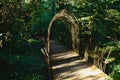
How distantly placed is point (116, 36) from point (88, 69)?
5.19m

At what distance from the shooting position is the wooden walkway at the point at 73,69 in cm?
1404

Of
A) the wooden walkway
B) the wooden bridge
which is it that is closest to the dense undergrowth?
the wooden bridge

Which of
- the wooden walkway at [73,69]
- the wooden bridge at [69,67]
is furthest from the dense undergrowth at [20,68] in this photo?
→ the wooden walkway at [73,69]

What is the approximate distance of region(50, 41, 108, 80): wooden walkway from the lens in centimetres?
1404

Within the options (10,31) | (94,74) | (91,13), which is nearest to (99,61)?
(91,13)

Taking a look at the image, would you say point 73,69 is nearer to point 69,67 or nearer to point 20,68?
point 69,67

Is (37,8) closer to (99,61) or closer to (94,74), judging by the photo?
(94,74)

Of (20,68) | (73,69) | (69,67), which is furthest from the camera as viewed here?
(69,67)

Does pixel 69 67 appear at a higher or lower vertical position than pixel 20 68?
lower

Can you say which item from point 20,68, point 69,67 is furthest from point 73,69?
point 20,68

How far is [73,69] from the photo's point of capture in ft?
51.5

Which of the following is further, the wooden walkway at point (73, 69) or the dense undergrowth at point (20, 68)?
the dense undergrowth at point (20, 68)

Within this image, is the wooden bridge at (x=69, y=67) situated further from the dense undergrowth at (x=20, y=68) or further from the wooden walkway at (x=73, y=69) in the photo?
the dense undergrowth at (x=20, y=68)

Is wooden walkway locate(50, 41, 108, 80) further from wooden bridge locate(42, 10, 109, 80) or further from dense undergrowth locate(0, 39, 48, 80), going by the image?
dense undergrowth locate(0, 39, 48, 80)
